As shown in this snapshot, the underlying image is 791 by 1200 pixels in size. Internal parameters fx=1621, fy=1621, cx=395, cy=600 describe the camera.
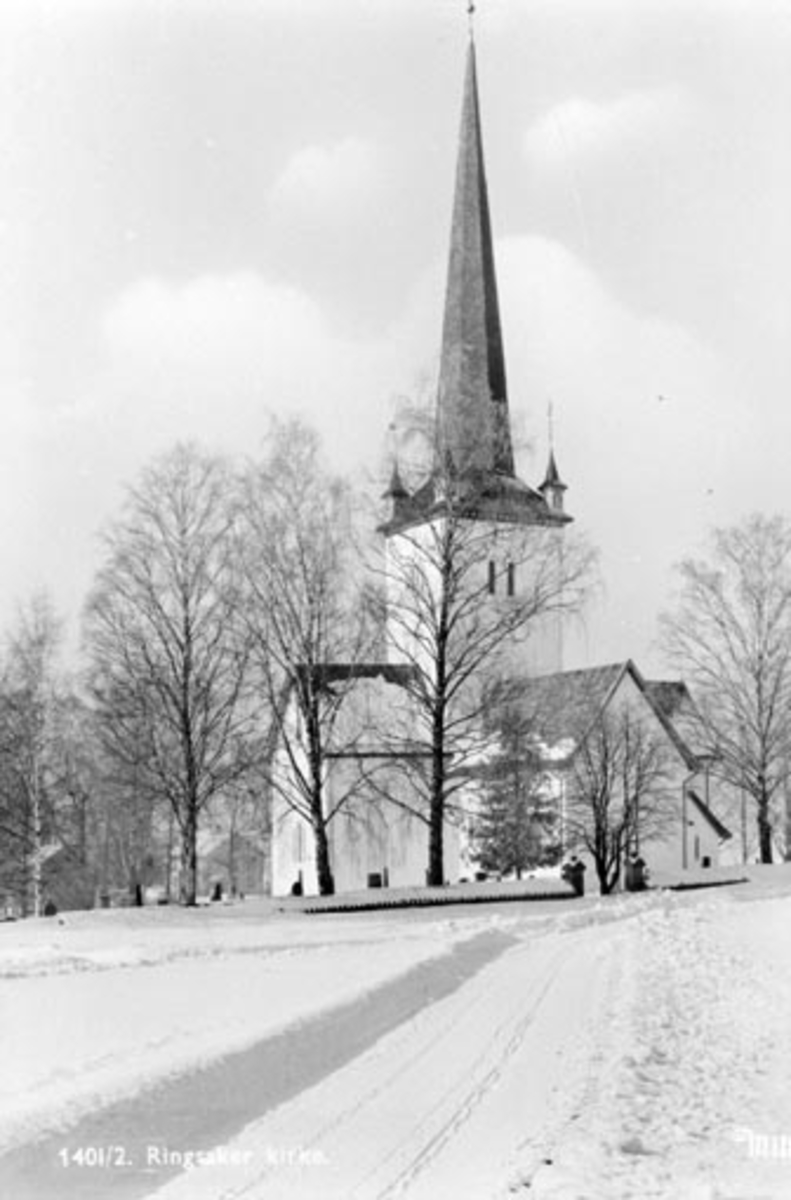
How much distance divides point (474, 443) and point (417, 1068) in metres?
26.3

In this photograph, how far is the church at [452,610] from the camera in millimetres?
35062

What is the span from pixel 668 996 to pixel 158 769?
23.0 metres

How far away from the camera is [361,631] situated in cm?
3650

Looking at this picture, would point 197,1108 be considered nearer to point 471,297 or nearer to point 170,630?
point 170,630

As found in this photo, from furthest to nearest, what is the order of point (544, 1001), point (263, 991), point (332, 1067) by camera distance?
point (263, 991)
point (544, 1001)
point (332, 1067)

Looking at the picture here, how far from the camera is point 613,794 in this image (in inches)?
1859

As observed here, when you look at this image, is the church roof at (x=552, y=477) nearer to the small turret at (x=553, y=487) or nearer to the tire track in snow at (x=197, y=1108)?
the small turret at (x=553, y=487)

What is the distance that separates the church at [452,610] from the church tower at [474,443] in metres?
0.06

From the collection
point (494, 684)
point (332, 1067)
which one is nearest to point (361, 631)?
point (494, 684)

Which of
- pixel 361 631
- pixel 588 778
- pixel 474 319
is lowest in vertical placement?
pixel 588 778

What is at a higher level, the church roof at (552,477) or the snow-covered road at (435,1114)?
the church roof at (552,477)

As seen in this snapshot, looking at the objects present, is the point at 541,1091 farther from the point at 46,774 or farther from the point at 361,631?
the point at 46,774

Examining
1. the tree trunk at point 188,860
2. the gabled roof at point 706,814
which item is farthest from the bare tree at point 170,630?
the gabled roof at point 706,814

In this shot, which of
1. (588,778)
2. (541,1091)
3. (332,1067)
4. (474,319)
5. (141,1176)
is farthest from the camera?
(474,319)
